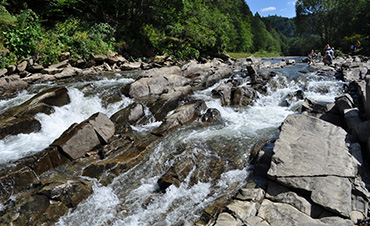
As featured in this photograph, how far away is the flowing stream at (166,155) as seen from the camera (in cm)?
436

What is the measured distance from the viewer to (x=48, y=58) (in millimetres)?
14109

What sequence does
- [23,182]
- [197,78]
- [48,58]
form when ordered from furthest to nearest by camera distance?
[197,78] → [48,58] → [23,182]

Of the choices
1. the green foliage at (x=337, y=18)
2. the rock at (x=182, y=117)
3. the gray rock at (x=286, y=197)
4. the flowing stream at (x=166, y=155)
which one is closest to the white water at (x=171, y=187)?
the flowing stream at (x=166, y=155)

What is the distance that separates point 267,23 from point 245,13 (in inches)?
2115

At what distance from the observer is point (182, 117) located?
8.27 meters

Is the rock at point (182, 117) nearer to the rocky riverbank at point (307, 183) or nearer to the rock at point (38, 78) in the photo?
the rocky riverbank at point (307, 183)

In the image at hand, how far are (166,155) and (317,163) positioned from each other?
3.71m

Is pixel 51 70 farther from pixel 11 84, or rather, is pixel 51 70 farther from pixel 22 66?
pixel 11 84

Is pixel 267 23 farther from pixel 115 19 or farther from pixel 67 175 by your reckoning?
pixel 67 175

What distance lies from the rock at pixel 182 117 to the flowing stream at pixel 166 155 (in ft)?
1.12

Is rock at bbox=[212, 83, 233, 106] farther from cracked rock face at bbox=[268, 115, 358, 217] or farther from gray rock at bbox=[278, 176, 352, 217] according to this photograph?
gray rock at bbox=[278, 176, 352, 217]

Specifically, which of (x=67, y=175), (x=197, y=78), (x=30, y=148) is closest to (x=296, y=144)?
(x=67, y=175)

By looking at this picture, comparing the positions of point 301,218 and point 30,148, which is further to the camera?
point 30,148

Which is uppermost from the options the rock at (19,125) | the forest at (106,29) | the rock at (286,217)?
the forest at (106,29)
